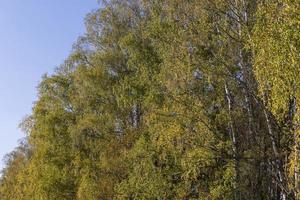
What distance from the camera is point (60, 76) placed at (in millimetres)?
30109

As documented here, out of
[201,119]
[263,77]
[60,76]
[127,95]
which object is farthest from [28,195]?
[263,77]

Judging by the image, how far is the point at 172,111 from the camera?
21.2 metres

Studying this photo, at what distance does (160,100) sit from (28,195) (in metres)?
11.7

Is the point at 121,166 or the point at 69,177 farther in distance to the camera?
the point at 69,177

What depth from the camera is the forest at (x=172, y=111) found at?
695 inches

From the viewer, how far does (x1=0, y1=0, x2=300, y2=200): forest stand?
57.9 feet

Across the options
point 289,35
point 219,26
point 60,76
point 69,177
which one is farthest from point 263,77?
point 60,76

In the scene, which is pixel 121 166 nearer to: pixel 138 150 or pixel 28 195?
pixel 138 150

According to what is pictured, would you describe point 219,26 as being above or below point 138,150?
above

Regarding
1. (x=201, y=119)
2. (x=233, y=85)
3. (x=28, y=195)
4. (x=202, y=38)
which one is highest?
(x=202, y=38)

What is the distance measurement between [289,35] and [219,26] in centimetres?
801

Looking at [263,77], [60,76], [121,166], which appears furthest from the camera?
[60,76]

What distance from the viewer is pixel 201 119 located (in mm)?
20547

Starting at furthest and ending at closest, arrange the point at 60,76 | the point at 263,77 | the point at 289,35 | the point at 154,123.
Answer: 1. the point at 60,76
2. the point at 154,123
3. the point at 263,77
4. the point at 289,35
